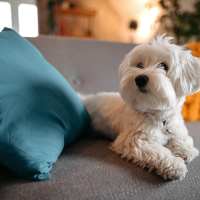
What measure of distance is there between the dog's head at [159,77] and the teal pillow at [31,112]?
0.25m

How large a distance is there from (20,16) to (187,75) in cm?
106

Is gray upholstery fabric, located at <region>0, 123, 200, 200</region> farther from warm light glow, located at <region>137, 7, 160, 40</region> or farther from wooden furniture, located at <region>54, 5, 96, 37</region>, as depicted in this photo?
wooden furniture, located at <region>54, 5, 96, 37</region>

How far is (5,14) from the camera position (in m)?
1.57

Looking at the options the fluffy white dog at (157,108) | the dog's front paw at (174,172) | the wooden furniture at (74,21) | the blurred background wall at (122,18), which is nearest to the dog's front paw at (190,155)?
the fluffy white dog at (157,108)

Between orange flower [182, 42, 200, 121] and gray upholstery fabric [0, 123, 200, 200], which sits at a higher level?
gray upholstery fabric [0, 123, 200, 200]

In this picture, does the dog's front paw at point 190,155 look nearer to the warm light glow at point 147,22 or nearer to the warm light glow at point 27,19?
the warm light glow at point 27,19

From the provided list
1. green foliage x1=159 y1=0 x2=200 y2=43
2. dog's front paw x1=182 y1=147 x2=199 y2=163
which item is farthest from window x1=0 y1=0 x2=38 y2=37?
green foliage x1=159 y1=0 x2=200 y2=43

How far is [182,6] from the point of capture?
3375 millimetres

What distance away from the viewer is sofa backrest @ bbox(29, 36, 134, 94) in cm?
192

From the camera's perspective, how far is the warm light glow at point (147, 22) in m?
3.64

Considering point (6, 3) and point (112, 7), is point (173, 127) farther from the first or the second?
point (112, 7)

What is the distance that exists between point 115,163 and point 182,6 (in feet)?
9.39

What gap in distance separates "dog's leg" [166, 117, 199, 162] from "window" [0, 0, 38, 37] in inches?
41.8

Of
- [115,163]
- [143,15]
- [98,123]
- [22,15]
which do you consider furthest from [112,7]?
[115,163]
